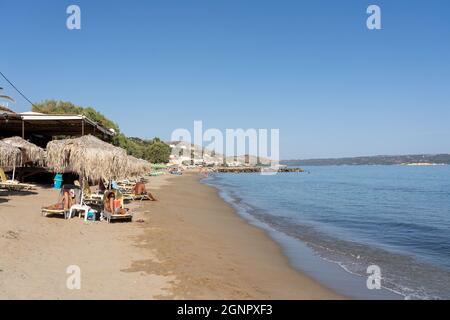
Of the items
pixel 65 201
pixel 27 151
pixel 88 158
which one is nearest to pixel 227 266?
pixel 65 201

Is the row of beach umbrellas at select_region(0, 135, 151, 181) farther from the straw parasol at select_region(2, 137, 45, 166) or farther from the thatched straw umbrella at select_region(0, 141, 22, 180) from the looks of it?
the straw parasol at select_region(2, 137, 45, 166)

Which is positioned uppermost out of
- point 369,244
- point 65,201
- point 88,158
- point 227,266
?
point 88,158

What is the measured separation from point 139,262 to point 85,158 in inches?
274

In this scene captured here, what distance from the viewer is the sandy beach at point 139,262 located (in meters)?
5.67

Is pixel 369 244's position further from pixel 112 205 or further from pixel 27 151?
pixel 27 151

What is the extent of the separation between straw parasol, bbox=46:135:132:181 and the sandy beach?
6.63 feet

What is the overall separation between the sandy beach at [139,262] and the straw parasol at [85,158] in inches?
79.6

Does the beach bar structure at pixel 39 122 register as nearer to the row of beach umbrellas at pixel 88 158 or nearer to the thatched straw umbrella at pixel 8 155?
the thatched straw umbrella at pixel 8 155

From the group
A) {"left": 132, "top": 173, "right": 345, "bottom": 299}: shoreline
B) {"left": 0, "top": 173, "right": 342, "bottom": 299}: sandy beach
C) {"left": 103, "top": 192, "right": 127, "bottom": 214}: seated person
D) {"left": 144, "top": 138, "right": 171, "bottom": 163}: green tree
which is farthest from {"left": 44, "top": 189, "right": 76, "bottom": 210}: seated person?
{"left": 144, "top": 138, "right": 171, "bottom": 163}: green tree

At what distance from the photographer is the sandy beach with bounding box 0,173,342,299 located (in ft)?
18.6

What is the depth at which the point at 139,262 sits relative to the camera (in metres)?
7.20
